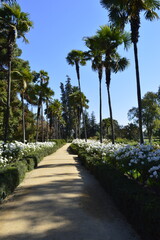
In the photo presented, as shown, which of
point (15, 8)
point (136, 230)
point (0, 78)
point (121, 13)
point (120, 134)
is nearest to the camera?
point (136, 230)

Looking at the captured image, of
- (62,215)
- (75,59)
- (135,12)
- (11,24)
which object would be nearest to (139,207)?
(62,215)

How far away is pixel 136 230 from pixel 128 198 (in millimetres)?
582

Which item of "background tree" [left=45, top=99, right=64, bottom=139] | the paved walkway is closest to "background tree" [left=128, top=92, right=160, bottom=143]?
"background tree" [left=45, top=99, right=64, bottom=139]

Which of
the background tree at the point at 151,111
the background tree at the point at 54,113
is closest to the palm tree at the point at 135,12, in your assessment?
the background tree at the point at 54,113

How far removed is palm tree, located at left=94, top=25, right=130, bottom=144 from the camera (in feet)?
40.7

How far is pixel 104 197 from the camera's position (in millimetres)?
6164

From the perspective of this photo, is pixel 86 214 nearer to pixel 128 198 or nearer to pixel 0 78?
pixel 128 198

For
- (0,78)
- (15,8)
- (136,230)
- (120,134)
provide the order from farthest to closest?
1. (120,134)
2. (0,78)
3. (15,8)
4. (136,230)

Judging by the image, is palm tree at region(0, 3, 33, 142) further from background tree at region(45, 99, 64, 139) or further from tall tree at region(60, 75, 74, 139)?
tall tree at region(60, 75, 74, 139)

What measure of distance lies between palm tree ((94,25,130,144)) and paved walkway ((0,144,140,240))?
27.3ft

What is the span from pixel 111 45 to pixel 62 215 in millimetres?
10973

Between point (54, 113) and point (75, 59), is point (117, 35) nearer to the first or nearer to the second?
point (75, 59)

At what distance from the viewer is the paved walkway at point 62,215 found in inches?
151

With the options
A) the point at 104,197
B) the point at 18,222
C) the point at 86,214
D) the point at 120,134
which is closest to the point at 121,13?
the point at 104,197
